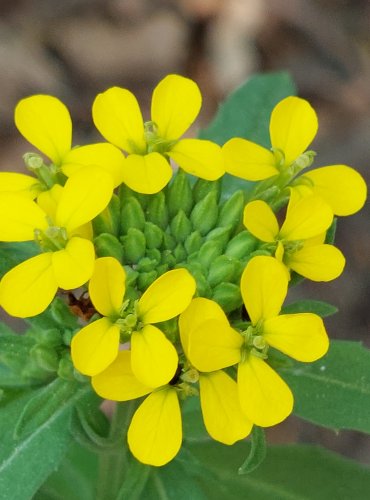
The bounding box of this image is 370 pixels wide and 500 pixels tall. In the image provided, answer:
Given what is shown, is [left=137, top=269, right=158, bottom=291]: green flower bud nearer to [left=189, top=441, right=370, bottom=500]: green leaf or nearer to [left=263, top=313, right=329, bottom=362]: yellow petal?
[left=263, top=313, right=329, bottom=362]: yellow petal

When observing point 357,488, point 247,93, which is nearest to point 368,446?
point 357,488

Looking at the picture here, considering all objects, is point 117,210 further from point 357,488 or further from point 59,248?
point 357,488

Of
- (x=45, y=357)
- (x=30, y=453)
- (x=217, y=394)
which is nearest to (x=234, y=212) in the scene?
(x=217, y=394)

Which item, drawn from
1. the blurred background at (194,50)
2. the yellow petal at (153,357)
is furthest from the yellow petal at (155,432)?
the blurred background at (194,50)

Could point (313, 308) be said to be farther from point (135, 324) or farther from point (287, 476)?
A: point (287, 476)

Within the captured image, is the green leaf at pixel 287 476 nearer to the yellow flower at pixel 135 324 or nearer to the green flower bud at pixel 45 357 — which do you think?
the green flower bud at pixel 45 357

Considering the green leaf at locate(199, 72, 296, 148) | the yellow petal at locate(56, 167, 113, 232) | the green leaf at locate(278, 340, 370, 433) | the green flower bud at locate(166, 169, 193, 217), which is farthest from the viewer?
the green leaf at locate(199, 72, 296, 148)

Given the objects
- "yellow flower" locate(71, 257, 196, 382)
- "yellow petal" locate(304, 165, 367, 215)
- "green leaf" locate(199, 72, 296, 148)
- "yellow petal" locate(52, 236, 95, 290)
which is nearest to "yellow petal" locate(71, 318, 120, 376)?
"yellow flower" locate(71, 257, 196, 382)
